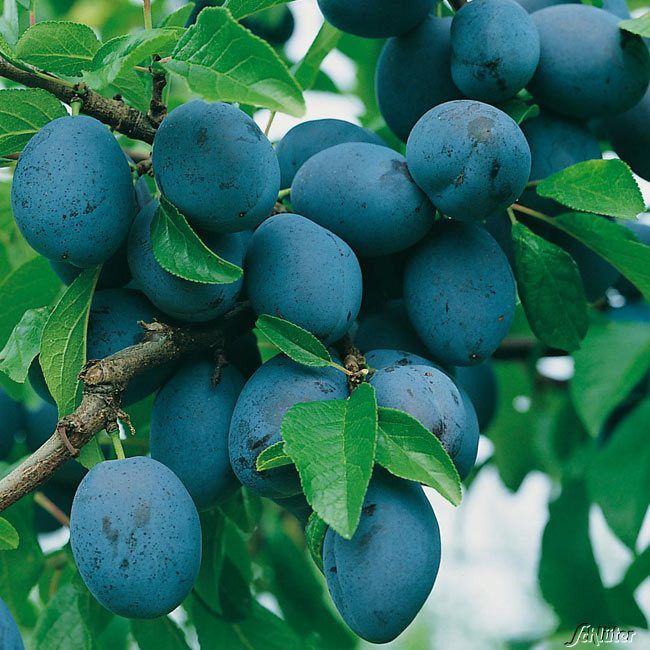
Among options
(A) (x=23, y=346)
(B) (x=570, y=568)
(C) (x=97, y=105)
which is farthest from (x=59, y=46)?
(B) (x=570, y=568)

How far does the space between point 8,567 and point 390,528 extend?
712 millimetres

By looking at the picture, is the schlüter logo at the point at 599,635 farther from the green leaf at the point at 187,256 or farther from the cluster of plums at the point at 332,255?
the green leaf at the point at 187,256

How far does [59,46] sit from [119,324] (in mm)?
264

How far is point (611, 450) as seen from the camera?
1.48 meters

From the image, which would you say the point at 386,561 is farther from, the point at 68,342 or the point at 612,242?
the point at 612,242

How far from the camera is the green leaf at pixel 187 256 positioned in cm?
79

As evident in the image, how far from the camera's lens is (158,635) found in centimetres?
119

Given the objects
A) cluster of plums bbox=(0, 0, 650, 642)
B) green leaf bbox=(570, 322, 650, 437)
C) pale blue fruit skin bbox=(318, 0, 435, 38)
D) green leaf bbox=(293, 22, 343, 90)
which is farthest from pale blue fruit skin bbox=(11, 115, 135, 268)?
green leaf bbox=(570, 322, 650, 437)

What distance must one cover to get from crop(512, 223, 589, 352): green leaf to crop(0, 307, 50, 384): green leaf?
20.7 inches

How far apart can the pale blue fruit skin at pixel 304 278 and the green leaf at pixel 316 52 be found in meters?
0.51

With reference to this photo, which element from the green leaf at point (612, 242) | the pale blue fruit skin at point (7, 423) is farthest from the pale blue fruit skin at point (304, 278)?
the pale blue fruit skin at point (7, 423)

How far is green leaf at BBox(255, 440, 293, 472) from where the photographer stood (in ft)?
2.49

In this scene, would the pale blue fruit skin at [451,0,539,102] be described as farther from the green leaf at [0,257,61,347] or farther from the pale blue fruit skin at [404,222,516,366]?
the green leaf at [0,257,61,347]

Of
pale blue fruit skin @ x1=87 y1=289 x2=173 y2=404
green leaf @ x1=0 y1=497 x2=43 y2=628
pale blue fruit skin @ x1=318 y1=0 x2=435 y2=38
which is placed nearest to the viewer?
pale blue fruit skin @ x1=87 y1=289 x2=173 y2=404
